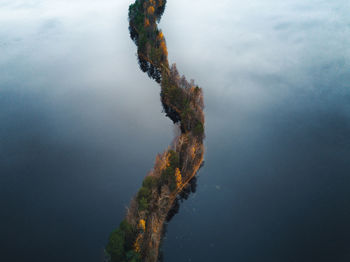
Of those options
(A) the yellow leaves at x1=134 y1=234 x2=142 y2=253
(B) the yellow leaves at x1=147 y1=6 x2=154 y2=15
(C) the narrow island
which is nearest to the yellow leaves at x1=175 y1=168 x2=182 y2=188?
(C) the narrow island

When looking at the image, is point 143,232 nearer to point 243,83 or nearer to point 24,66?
point 243,83

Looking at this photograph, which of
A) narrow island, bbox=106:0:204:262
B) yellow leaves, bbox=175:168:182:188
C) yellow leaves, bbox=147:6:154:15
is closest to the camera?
narrow island, bbox=106:0:204:262

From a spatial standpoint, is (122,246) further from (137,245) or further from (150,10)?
(150,10)

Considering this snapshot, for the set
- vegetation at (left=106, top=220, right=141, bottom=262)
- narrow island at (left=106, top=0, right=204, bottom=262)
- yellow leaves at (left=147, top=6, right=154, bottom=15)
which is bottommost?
vegetation at (left=106, top=220, right=141, bottom=262)

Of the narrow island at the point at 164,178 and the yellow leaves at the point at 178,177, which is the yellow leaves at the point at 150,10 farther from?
the yellow leaves at the point at 178,177

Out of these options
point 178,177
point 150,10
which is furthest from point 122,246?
point 150,10

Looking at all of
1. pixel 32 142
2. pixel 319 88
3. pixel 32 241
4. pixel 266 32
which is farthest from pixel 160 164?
pixel 266 32

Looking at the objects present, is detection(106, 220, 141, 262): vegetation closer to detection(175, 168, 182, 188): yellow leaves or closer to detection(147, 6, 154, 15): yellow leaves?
detection(175, 168, 182, 188): yellow leaves

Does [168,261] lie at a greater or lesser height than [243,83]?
lesser
